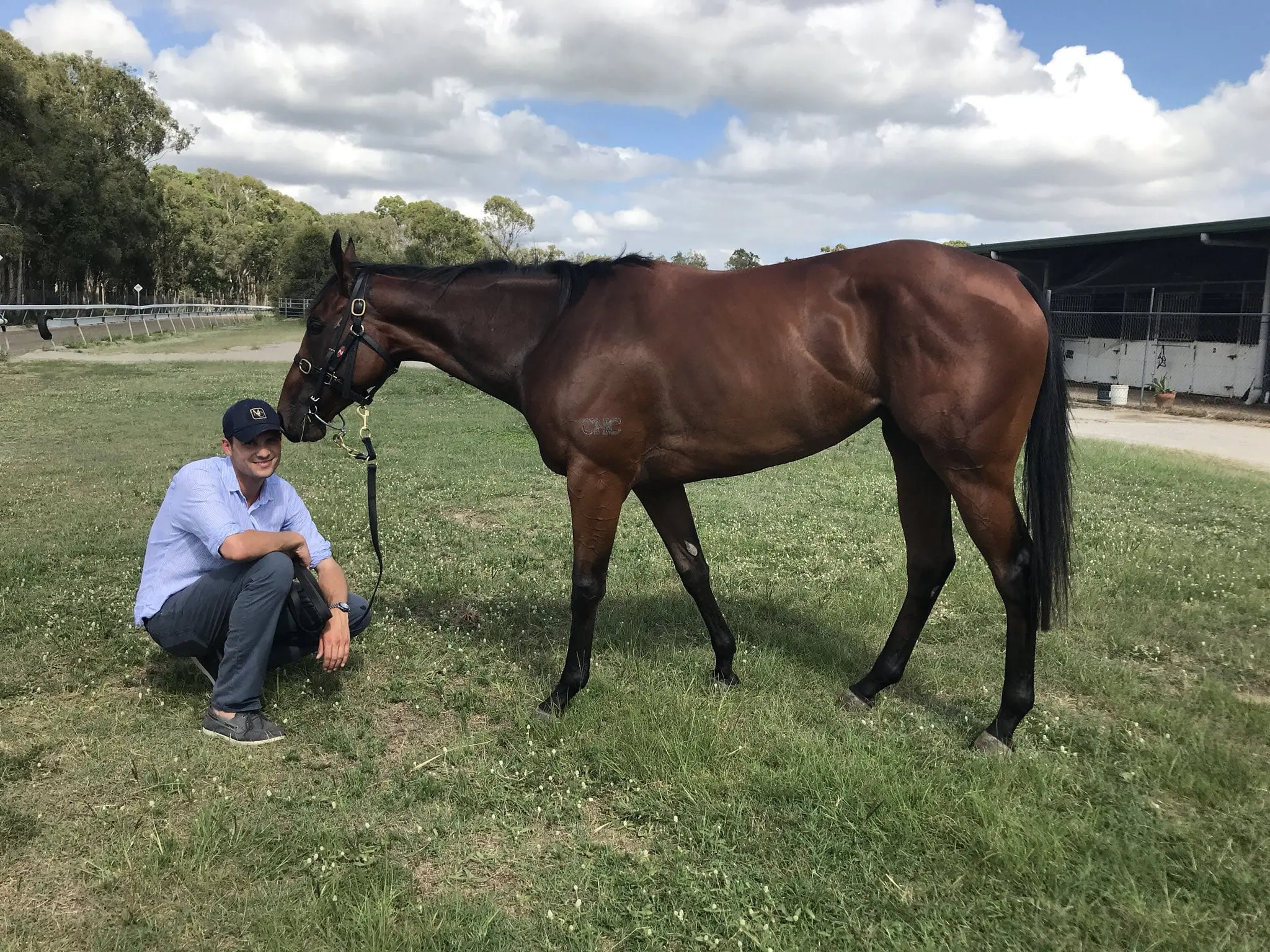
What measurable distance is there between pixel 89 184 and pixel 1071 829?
4892 centimetres

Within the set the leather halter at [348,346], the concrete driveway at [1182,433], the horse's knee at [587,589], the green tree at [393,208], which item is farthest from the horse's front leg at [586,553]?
the green tree at [393,208]

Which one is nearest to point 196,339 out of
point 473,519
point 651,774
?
point 473,519

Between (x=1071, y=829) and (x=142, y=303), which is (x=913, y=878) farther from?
(x=142, y=303)

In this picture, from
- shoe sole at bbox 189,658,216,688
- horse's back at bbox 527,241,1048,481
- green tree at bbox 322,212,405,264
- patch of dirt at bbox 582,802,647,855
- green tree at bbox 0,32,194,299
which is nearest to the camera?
patch of dirt at bbox 582,802,647,855

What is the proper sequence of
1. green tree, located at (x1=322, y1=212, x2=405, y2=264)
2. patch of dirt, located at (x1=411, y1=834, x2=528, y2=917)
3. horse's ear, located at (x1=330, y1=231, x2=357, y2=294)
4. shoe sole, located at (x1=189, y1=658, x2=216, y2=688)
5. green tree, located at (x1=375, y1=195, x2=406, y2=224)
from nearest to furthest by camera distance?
patch of dirt, located at (x1=411, y1=834, x2=528, y2=917) → shoe sole, located at (x1=189, y1=658, x2=216, y2=688) → horse's ear, located at (x1=330, y1=231, x2=357, y2=294) → green tree, located at (x1=322, y1=212, x2=405, y2=264) → green tree, located at (x1=375, y1=195, x2=406, y2=224)

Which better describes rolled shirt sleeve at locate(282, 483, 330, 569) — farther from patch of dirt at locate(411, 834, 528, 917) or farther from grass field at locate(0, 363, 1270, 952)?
patch of dirt at locate(411, 834, 528, 917)

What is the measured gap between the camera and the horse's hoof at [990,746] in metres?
3.66

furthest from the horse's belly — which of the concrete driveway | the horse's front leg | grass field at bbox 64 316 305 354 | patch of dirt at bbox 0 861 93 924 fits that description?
grass field at bbox 64 316 305 354

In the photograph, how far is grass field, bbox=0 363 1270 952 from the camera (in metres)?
2.67

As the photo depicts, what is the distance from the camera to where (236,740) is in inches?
147

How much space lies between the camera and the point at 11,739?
12.1 ft

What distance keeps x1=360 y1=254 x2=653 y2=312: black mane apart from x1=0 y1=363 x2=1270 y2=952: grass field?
2.11 m

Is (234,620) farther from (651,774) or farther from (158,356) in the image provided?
(158,356)

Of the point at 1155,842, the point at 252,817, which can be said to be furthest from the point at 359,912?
the point at 1155,842
